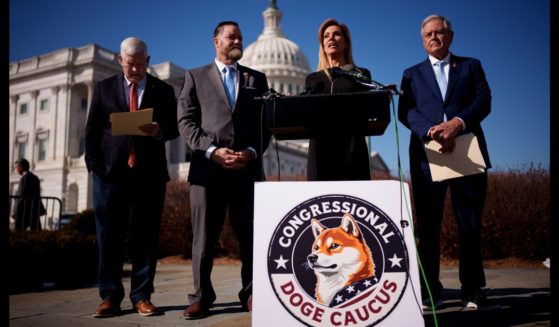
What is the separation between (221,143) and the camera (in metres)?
3.52

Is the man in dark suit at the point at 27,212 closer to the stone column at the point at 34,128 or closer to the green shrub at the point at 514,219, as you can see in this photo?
the green shrub at the point at 514,219

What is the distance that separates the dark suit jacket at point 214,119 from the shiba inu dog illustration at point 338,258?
1327 mm

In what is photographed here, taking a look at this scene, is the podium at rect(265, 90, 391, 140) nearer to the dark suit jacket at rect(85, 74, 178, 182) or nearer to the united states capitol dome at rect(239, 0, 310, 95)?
the dark suit jacket at rect(85, 74, 178, 182)

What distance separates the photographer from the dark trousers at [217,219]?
343 cm

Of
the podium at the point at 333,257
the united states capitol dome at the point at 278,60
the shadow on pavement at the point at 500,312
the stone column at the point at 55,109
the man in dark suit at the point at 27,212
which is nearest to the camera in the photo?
the podium at the point at 333,257

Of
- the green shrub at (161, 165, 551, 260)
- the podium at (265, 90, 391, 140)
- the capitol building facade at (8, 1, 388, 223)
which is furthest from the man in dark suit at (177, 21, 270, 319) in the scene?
the capitol building facade at (8, 1, 388, 223)

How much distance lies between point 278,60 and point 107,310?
89156 mm

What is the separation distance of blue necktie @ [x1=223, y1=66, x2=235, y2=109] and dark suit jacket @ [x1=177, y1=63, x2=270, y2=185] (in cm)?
5

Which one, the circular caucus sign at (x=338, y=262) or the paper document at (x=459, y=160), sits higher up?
the paper document at (x=459, y=160)

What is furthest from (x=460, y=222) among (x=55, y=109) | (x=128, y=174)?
(x=55, y=109)

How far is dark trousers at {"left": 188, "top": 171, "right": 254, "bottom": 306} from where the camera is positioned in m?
3.43

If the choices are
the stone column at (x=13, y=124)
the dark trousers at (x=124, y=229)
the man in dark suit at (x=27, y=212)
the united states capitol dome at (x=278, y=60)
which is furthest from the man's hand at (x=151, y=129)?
the united states capitol dome at (x=278, y=60)

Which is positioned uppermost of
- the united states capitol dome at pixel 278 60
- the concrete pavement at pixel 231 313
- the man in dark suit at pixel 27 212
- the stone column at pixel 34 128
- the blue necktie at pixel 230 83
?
the united states capitol dome at pixel 278 60

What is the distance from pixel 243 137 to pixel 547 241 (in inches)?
311
